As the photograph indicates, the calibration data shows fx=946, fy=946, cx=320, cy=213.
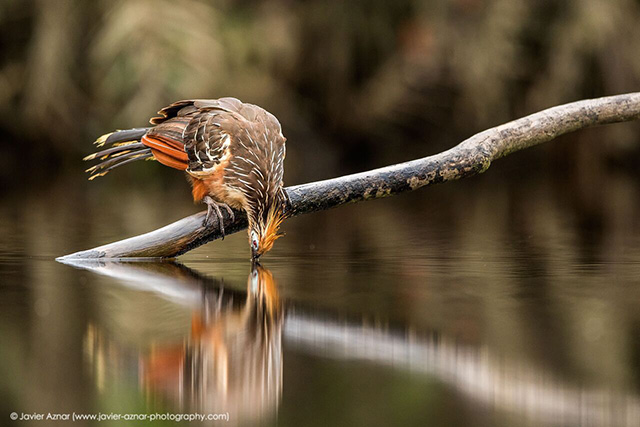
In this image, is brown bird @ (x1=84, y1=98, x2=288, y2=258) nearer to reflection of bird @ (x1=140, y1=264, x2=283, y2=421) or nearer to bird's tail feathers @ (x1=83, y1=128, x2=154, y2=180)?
bird's tail feathers @ (x1=83, y1=128, x2=154, y2=180)

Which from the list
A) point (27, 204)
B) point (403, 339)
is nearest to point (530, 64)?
point (27, 204)

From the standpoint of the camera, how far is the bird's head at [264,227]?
3775 millimetres

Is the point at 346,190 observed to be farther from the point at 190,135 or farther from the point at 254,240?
the point at 190,135

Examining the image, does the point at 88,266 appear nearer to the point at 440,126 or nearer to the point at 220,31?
the point at 220,31

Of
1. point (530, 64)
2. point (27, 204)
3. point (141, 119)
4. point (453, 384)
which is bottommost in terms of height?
point (453, 384)

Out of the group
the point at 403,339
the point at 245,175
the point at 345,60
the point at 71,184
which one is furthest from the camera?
the point at 345,60

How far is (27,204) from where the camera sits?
673 centimetres

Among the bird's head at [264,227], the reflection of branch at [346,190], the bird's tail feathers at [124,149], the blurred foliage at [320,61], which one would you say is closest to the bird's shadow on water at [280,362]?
the bird's head at [264,227]

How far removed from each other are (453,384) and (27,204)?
517 cm

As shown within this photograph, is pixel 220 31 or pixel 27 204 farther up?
pixel 220 31

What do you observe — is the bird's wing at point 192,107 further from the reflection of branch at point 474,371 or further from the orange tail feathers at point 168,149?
the reflection of branch at point 474,371

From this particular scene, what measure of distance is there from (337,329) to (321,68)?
8.82 metres

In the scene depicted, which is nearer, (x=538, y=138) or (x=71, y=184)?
(x=538, y=138)

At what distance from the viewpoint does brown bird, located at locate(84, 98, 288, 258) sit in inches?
150
